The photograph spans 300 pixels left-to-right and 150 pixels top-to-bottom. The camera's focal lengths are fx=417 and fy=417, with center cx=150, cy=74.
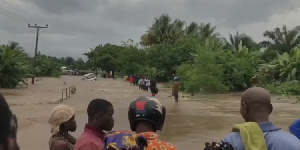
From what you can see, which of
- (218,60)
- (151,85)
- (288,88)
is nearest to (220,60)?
(218,60)

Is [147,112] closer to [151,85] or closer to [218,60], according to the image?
[151,85]

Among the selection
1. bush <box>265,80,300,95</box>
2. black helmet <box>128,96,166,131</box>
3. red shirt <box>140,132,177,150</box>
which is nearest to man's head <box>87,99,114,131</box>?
black helmet <box>128,96,166,131</box>

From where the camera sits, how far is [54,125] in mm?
3672

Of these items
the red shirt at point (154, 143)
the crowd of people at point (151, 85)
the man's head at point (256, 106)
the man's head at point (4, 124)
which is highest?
the man's head at point (256, 106)

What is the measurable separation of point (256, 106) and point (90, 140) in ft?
3.80

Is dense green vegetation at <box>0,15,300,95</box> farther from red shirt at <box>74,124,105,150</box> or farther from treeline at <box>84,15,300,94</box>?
red shirt at <box>74,124,105,150</box>

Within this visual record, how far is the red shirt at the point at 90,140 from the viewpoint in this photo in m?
2.86

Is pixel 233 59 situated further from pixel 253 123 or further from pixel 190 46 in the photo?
pixel 253 123

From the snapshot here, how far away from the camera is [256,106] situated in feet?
8.41

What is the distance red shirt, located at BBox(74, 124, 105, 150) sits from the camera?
113 inches

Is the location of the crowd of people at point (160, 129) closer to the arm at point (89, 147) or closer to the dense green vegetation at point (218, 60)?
the arm at point (89, 147)

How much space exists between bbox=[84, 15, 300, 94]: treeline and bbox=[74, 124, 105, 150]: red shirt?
2522 centimetres

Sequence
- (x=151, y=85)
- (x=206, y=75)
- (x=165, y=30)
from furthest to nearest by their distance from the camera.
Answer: (x=165, y=30), (x=206, y=75), (x=151, y=85)

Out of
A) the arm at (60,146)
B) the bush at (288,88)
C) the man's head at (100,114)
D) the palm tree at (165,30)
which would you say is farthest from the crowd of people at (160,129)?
the palm tree at (165,30)
